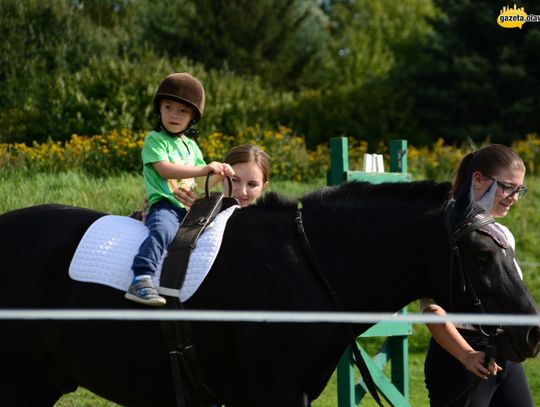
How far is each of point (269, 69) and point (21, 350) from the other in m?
24.7

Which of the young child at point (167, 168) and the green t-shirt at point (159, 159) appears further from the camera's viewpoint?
the green t-shirt at point (159, 159)

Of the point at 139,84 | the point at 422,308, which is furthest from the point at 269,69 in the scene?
the point at 422,308

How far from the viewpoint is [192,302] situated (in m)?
3.96

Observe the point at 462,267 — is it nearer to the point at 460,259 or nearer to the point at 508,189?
the point at 460,259

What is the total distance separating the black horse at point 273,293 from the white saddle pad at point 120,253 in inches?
1.8

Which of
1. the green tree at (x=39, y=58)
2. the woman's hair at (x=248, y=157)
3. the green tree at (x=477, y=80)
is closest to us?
the woman's hair at (x=248, y=157)

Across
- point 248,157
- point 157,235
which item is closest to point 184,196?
point 157,235

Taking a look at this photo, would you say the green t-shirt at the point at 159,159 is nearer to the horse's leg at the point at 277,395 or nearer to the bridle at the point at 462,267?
the horse's leg at the point at 277,395

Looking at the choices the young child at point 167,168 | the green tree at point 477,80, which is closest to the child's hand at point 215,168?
the young child at point 167,168

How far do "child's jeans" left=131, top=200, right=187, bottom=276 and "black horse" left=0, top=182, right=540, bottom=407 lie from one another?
0.72 feet

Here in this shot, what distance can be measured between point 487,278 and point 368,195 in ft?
2.30

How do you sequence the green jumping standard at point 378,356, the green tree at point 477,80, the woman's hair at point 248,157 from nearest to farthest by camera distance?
the woman's hair at point 248,157 < the green jumping standard at point 378,356 < the green tree at point 477,80

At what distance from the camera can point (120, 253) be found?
4.16 metres

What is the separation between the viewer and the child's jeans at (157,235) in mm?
3990
